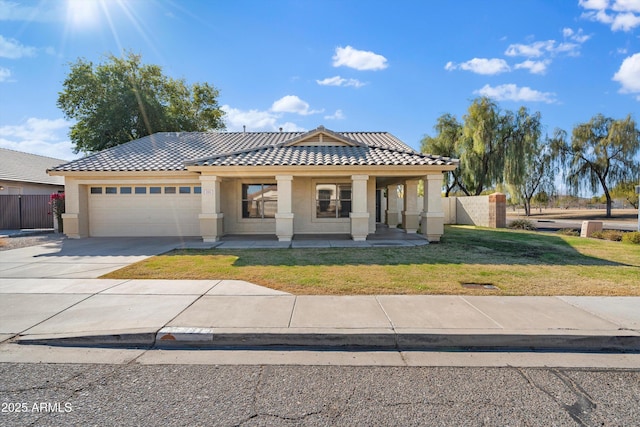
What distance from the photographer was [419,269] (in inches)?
309

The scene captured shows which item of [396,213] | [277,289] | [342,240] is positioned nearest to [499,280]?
[277,289]

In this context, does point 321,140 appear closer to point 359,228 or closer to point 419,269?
point 359,228

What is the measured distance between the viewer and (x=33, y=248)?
37.4 ft

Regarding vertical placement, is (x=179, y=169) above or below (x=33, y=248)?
above

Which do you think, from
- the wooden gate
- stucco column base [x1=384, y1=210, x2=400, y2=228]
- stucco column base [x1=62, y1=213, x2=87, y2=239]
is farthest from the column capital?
the wooden gate

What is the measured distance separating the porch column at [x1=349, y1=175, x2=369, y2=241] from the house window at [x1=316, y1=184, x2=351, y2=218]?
8.32 ft

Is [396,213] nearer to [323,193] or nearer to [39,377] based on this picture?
[323,193]

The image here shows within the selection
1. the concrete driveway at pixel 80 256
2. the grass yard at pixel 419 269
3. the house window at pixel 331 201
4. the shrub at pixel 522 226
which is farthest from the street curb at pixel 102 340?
the shrub at pixel 522 226

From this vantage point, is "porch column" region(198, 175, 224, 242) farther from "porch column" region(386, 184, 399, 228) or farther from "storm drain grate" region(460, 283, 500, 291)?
"porch column" region(386, 184, 399, 228)

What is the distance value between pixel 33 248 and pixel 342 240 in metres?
11.4

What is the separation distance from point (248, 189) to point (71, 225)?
775cm

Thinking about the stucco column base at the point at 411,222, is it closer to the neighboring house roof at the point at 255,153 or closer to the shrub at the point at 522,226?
the neighboring house roof at the point at 255,153

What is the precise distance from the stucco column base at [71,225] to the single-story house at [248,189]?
4 centimetres

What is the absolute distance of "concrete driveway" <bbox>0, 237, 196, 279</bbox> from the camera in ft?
25.2
